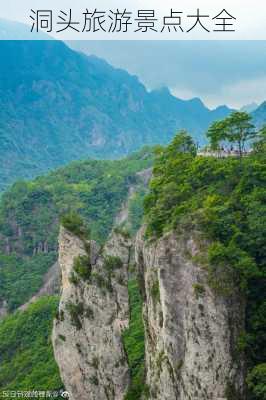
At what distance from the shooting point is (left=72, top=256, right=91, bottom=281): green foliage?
30.5m

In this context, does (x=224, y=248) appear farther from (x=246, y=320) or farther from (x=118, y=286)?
(x=118, y=286)

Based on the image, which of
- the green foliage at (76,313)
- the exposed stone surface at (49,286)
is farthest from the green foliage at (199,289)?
the exposed stone surface at (49,286)

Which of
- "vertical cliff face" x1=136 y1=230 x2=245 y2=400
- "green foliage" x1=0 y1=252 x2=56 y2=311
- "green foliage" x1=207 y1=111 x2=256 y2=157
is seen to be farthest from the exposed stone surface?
"vertical cliff face" x1=136 y1=230 x2=245 y2=400

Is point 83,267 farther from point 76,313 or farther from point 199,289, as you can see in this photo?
point 199,289

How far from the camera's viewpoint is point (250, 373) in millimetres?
21734

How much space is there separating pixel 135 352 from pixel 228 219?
50.0ft

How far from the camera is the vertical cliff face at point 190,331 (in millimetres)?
22203

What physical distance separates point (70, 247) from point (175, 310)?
30.9 ft

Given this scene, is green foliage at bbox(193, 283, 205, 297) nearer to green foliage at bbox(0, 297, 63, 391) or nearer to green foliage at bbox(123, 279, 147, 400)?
green foliage at bbox(123, 279, 147, 400)

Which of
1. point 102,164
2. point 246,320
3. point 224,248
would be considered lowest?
point 246,320

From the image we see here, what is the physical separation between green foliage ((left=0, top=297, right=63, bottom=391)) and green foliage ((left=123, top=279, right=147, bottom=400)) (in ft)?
20.5

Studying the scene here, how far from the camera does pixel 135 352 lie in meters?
36.5

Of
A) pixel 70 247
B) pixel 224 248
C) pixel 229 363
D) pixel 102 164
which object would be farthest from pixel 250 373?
pixel 102 164

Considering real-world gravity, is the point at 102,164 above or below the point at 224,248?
above
